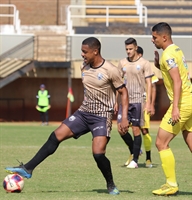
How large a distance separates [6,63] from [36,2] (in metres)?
8.38

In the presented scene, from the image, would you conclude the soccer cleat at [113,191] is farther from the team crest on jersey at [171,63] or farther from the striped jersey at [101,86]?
the team crest on jersey at [171,63]

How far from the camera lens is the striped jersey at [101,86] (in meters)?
8.20

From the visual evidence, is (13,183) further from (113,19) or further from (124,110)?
(113,19)

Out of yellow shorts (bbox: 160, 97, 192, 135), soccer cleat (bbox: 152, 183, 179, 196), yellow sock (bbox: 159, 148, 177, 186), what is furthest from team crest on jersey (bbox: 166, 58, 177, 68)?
soccer cleat (bbox: 152, 183, 179, 196)

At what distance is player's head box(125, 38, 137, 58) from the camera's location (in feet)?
38.3

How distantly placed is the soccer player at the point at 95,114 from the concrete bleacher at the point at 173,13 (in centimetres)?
2529

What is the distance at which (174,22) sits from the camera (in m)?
33.8

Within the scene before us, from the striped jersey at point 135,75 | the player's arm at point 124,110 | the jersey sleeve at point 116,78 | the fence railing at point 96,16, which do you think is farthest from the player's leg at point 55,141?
the fence railing at point 96,16

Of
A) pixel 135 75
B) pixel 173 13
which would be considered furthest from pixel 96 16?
pixel 135 75

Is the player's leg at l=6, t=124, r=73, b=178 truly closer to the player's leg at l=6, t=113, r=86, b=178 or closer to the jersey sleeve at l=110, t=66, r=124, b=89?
the player's leg at l=6, t=113, r=86, b=178

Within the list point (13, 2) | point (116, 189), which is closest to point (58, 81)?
point (13, 2)

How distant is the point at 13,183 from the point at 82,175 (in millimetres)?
2356

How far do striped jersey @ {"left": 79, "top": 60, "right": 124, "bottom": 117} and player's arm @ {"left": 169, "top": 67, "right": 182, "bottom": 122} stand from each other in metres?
0.76

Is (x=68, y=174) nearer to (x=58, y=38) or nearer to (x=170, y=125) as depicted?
(x=170, y=125)
